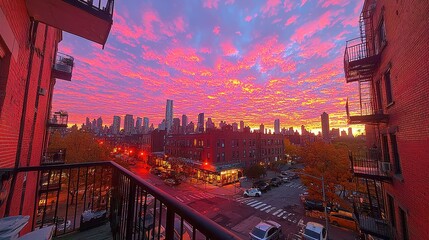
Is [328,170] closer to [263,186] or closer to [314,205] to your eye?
[314,205]

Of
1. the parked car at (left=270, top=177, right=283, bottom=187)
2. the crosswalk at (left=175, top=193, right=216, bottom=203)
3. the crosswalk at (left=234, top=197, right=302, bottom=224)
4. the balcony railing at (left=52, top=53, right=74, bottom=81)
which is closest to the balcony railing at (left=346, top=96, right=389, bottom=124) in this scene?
the crosswalk at (left=234, top=197, right=302, bottom=224)

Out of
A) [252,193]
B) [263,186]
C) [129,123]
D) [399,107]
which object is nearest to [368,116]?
[399,107]

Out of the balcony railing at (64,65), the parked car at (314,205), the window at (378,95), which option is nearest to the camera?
the window at (378,95)

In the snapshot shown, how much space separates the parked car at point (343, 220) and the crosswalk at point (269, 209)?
3.34 metres

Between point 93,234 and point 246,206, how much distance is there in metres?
21.8

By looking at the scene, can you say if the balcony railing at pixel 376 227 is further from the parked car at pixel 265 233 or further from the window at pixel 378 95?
the parked car at pixel 265 233

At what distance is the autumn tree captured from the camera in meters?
18.3

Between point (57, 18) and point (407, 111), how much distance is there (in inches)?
438

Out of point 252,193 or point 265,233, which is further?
point 252,193

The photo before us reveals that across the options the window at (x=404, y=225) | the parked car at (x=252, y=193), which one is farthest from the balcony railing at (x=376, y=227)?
the parked car at (x=252, y=193)

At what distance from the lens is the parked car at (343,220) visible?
17141mm

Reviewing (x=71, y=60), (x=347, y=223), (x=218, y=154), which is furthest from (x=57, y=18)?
(x=218, y=154)

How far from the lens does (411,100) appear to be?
575 cm

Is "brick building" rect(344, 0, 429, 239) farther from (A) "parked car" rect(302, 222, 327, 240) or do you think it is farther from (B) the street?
(B) the street
